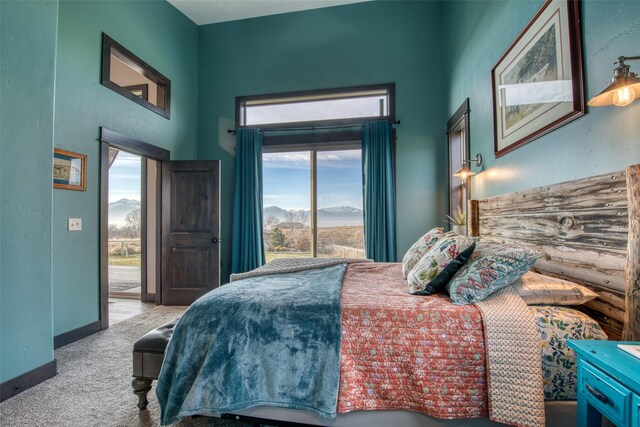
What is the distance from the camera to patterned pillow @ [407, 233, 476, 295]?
5.25ft

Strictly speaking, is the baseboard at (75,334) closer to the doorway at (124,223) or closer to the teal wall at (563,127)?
the doorway at (124,223)

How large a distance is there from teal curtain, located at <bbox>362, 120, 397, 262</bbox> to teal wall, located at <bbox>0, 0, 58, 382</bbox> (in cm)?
324

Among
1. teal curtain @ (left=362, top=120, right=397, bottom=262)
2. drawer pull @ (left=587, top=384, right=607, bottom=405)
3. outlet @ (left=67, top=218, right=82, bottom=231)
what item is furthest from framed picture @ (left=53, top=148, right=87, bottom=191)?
drawer pull @ (left=587, top=384, right=607, bottom=405)

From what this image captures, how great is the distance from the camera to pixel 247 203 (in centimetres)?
434

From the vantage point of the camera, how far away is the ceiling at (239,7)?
411 cm

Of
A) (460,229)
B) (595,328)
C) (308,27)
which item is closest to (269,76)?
(308,27)

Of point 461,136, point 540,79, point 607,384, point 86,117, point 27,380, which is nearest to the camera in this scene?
point 607,384

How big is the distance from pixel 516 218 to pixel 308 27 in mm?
3907

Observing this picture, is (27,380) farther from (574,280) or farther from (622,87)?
(622,87)

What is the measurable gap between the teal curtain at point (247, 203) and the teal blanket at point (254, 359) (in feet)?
9.30

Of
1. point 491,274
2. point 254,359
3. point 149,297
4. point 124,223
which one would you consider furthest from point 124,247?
point 491,274

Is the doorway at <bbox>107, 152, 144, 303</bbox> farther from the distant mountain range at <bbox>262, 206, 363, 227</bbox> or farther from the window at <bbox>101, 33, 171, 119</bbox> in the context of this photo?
the distant mountain range at <bbox>262, 206, 363, 227</bbox>

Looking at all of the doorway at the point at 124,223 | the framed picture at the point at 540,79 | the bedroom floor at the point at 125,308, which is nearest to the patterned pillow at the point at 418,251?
the framed picture at the point at 540,79

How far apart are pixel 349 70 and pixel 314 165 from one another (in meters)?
1.44
